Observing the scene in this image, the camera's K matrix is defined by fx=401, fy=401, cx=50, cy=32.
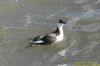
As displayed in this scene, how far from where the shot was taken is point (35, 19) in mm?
15664

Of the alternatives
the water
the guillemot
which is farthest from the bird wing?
the water

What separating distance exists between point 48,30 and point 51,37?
1117 millimetres

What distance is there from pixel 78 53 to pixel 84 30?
191cm

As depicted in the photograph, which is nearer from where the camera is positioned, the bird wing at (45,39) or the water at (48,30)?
the water at (48,30)

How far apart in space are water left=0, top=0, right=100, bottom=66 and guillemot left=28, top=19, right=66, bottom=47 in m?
0.17

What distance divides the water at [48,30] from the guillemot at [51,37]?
170 mm

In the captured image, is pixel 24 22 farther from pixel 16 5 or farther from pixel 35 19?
pixel 16 5

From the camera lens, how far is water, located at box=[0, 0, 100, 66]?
12273 mm

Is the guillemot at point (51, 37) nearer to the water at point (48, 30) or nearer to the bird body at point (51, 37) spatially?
the bird body at point (51, 37)

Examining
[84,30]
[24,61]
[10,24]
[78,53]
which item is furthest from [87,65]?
[10,24]

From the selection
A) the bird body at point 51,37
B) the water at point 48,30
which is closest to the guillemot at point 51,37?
the bird body at point 51,37

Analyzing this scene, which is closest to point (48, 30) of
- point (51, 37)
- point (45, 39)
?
point (51, 37)

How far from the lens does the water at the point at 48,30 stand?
1227cm

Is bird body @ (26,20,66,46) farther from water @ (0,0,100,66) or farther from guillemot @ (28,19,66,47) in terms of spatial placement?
water @ (0,0,100,66)
